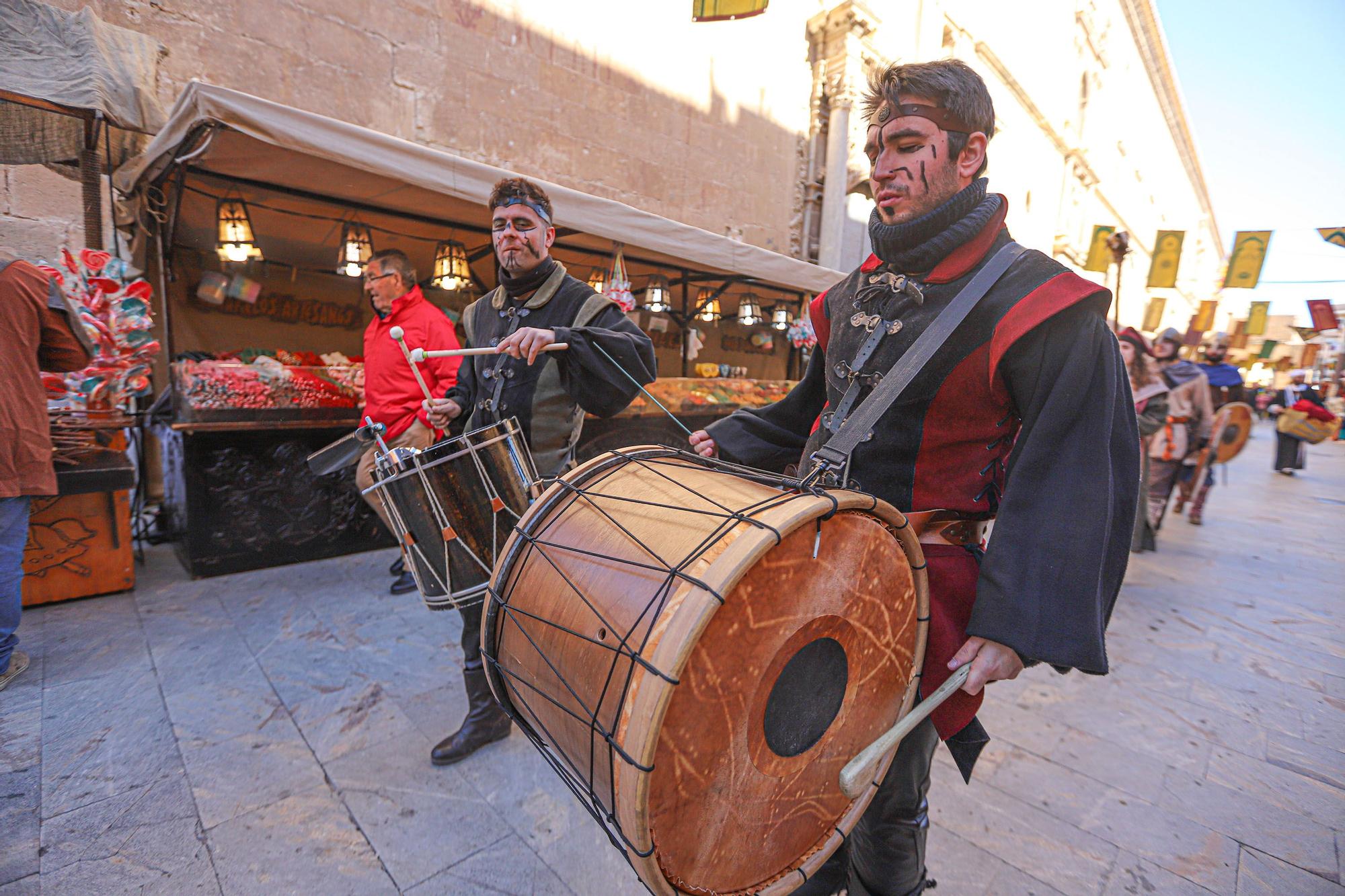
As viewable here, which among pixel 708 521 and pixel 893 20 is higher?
pixel 893 20

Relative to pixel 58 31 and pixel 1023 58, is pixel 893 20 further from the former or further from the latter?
pixel 58 31

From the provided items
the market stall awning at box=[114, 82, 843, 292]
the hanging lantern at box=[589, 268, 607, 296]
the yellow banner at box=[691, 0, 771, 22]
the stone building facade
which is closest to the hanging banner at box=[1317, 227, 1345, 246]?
the stone building facade

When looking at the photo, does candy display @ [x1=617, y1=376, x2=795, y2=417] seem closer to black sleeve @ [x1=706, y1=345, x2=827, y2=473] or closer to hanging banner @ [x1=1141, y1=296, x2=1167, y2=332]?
black sleeve @ [x1=706, y1=345, x2=827, y2=473]

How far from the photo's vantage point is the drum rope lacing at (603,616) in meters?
0.93

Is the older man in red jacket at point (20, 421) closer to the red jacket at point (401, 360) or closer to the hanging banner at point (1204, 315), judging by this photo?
the red jacket at point (401, 360)

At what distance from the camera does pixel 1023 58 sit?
49.8ft

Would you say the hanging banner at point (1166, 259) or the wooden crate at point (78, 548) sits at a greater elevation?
the hanging banner at point (1166, 259)

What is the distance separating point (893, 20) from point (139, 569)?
12944mm

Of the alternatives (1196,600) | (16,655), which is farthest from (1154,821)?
(16,655)

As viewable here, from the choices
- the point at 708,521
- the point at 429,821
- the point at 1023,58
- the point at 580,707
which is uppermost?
the point at 1023,58

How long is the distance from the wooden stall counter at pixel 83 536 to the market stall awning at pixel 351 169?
1827mm

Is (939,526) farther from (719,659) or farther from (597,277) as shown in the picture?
(597,277)

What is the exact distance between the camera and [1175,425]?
5.40 meters

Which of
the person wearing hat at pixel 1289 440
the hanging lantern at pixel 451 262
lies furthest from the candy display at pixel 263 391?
the person wearing hat at pixel 1289 440
